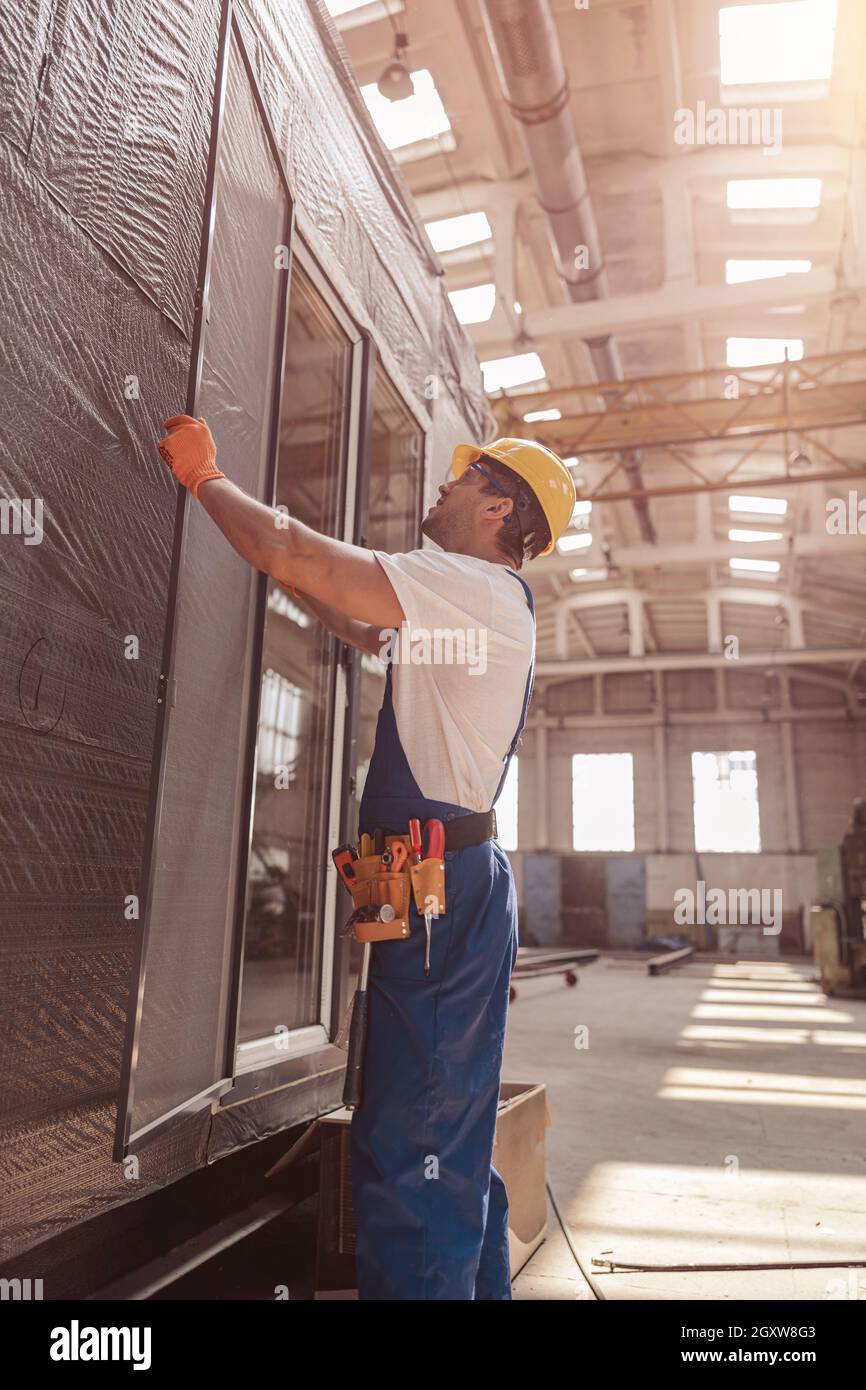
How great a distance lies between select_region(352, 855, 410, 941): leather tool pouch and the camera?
78.2 inches

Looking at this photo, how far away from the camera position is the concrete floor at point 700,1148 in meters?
3.03

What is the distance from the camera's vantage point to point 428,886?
1.98 m

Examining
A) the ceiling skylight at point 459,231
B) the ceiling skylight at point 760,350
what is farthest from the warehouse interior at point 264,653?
the ceiling skylight at point 760,350

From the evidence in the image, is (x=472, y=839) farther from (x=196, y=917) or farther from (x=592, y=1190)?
(x=592, y=1190)

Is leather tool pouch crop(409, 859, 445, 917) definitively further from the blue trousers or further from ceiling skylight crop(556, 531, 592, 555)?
ceiling skylight crop(556, 531, 592, 555)

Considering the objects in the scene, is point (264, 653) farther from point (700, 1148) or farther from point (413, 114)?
point (413, 114)

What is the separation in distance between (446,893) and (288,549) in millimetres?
827

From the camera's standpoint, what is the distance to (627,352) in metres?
14.2

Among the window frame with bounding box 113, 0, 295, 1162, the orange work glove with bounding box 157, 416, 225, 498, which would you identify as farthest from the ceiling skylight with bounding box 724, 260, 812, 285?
the orange work glove with bounding box 157, 416, 225, 498

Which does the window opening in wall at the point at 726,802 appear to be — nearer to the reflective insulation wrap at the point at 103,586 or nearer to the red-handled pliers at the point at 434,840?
the reflective insulation wrap at the point at 103,586

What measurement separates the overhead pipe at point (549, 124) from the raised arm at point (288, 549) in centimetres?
689

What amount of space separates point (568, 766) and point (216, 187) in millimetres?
22909

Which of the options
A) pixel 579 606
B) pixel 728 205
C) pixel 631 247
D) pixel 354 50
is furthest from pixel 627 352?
pixel 579 606
